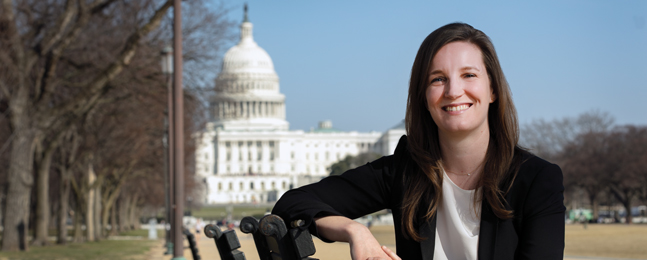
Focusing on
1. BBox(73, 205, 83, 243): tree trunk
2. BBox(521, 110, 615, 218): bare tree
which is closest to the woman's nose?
BBox(73, 205, 83, 243): tree trunk

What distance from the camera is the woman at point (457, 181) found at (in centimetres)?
202

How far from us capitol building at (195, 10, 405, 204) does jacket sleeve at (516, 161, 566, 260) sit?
135461mm

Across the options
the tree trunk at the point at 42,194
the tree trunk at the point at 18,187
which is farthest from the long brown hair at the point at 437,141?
the tree trunk at the point at 42,194

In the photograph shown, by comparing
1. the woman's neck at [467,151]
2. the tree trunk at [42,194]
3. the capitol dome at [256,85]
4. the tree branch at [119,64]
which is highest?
the capitol dome at [256,85]

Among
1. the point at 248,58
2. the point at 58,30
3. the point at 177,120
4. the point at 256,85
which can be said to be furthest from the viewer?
the point at 256,85

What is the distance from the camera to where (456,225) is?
2.15 metres

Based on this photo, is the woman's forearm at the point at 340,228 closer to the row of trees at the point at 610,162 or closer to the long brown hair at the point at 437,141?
the long brown hair at the point at 437,141

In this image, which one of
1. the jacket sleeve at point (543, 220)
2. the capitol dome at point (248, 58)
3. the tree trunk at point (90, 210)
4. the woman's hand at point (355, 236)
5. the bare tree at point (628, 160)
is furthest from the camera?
the capitol dome at point (248, 58)

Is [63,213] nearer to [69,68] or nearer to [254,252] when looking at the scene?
[69,68]

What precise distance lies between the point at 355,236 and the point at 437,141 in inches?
24.6

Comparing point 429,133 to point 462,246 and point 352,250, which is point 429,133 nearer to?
point 462,246

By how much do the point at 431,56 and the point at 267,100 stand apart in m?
147

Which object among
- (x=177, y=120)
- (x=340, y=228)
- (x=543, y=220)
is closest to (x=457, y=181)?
(x=543, y=220)

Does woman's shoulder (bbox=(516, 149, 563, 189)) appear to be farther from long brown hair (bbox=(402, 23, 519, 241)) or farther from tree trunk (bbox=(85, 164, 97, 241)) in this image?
tree trunk (bbox=(85, 164, 97, 241))
